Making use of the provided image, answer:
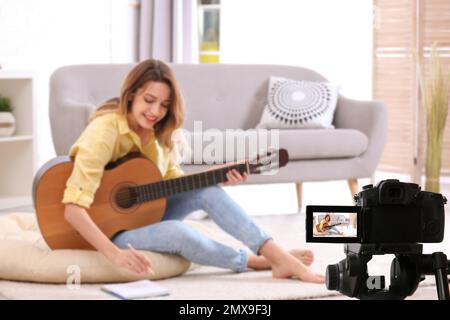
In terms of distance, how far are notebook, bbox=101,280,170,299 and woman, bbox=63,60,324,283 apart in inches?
1.7

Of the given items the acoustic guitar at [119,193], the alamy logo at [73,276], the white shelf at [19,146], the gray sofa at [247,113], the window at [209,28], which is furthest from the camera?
the window at [209,28]

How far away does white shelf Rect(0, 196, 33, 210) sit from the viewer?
14.0 feet

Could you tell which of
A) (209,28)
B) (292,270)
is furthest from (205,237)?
(209,28)

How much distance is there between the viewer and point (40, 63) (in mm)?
5012

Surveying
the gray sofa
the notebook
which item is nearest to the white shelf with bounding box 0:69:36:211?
the gray sofa

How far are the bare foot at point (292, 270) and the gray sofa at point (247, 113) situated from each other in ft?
3.60

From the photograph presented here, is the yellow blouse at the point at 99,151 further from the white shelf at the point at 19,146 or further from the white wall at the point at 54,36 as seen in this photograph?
the white wall at the point at 54,36

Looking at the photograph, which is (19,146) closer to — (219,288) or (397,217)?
(219,288)

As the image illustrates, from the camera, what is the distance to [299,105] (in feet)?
13.5

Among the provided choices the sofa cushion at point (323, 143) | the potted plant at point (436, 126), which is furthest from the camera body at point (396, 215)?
→ the potted plant at point (436, 126)

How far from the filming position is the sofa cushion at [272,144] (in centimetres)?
364

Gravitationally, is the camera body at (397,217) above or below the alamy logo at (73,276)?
above
